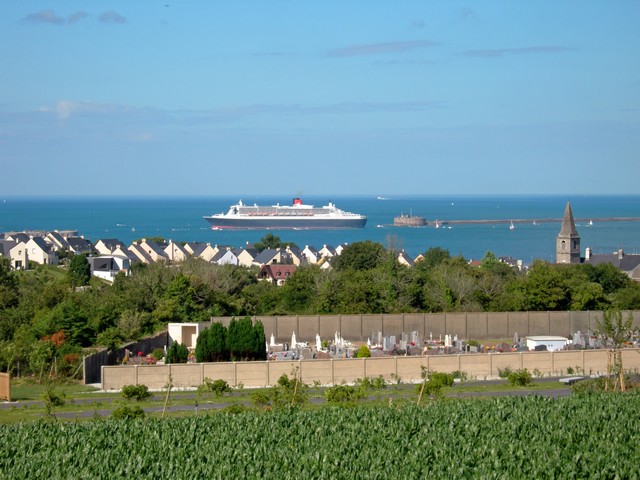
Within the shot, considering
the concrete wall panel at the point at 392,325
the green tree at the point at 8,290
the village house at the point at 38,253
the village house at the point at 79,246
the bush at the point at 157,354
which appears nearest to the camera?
the bush at the point at 157,354

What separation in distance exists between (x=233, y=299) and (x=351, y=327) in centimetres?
708

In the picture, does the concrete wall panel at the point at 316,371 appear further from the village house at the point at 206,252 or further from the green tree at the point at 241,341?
the village house at the point at 206,252

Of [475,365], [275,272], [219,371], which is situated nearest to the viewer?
[219,371]

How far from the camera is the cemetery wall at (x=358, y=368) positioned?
22469 mm

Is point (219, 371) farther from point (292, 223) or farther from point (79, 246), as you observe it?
point (292, 223)

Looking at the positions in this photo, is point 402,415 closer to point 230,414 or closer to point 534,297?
point 230,414

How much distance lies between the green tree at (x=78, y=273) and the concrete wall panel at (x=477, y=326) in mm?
21939

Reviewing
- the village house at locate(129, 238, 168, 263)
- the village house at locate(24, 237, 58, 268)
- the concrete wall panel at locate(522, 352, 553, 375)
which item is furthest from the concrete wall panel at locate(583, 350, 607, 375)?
the village house at locate(129, 238, 168, 263)

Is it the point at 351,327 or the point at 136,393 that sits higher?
the point at 351,327

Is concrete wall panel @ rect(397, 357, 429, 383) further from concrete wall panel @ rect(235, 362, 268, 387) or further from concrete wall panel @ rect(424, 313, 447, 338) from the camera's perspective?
concrete wall panel @ rect(424, 313, 447, 338)

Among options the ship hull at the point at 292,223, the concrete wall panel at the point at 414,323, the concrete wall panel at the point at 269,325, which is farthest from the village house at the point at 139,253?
the ship hull at the point at 292,223

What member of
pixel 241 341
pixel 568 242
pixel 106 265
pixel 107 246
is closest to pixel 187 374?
pixel 241 341

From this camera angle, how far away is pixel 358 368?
2320cm

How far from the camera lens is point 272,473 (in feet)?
37.3
